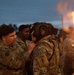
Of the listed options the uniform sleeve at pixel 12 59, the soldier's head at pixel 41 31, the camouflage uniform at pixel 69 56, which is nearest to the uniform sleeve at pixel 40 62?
the soldier's head at pixel 41 31

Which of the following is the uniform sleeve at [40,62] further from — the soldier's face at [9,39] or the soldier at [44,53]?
the soldier's face at [9,39]

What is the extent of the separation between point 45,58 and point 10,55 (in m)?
0.69

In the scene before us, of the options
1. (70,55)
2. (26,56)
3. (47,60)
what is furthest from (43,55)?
(70,55)

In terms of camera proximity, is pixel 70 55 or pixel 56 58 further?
pixel 70 55

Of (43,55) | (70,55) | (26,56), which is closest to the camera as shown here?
(43,55)

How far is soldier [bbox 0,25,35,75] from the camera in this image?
5.16 m

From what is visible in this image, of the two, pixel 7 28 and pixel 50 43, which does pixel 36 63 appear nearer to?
pixel 50 43

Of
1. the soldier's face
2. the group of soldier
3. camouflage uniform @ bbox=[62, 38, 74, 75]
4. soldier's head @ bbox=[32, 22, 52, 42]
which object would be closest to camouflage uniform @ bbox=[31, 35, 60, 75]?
the group of soldier

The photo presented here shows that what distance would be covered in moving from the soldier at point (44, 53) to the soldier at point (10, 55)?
224 millimetres

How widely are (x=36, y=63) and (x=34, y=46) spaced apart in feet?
1.54

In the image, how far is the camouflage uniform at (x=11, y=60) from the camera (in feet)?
16.9

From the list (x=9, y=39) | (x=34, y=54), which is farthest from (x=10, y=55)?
(x=34, y=54)

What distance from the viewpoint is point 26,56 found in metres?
5.27

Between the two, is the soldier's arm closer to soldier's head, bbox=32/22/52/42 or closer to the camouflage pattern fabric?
the camouflage pattern fabric
